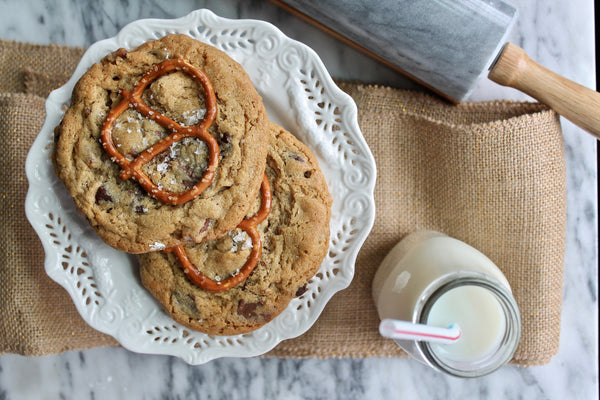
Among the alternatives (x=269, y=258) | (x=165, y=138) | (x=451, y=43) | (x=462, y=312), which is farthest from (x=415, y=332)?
(x=451, y=43)

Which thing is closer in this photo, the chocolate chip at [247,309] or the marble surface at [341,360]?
the chocolate chip at [247,309]

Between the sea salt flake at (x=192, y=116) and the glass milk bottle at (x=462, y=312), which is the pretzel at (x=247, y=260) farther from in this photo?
the glass milk bottle at (x=462, y=312)

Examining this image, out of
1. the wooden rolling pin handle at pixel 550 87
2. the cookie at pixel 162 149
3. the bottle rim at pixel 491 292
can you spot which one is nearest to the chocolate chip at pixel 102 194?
the cookie at pixel 162 149

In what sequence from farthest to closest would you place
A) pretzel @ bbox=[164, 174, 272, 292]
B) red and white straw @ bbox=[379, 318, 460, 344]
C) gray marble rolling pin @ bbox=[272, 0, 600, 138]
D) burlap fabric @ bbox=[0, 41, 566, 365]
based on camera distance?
burlap fabric @ bbox=[0, 41, 566, 365] → gray marble rolling pin @ bbox=[272, 0, 600, 138] → pretzel @ bbox=[164, 174, 272, 292] → red and white straw @ bbox=[379, 318, 460, 344]

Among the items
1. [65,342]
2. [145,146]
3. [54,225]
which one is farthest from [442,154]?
[65,342]

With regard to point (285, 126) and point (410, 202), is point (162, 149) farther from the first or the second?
point (410, 202)

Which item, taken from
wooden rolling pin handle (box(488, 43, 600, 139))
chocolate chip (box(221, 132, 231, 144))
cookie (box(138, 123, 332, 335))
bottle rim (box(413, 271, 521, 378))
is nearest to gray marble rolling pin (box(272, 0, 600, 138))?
wooden rolling pin handle (box(488, 43, 600, 139))

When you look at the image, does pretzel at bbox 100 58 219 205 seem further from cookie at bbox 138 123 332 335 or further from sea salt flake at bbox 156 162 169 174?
cookie at bbox 138 123 332 335

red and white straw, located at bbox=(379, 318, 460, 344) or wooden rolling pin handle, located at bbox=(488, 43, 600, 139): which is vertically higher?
wooden rolling pin handle, located at bbox=(488, 43, 600, 139)
